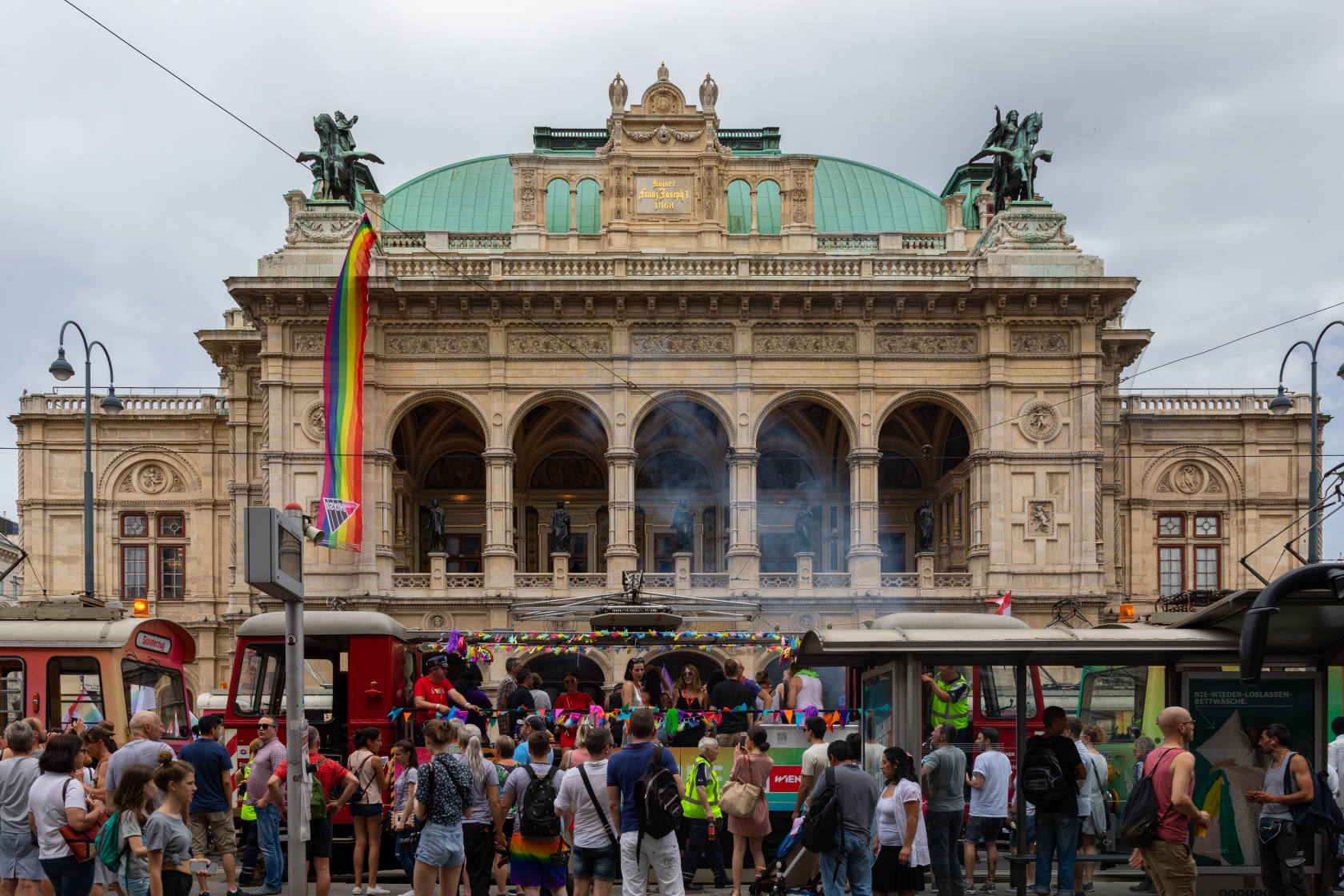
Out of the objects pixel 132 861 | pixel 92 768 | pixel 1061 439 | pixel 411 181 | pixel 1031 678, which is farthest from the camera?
pixel 411 181

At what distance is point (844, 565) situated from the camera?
133 ft

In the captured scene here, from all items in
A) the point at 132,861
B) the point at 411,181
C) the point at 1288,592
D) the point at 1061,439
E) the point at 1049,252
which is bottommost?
the point at 132,861

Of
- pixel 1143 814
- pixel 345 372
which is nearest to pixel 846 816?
pixel 1143 814

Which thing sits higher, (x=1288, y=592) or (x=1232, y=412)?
(x=1232, y=412)

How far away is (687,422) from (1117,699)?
88.4 ft

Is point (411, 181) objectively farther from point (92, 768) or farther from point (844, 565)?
point (92, 768)

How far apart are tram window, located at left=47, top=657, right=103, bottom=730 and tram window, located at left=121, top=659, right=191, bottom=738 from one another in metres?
0.33

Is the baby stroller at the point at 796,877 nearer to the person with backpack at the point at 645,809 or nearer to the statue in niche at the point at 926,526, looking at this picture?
the person with backpack at the point at 645,809

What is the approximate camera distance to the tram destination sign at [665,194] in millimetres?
38375

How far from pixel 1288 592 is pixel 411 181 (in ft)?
130

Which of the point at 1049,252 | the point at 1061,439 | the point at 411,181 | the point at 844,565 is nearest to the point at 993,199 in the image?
the point at 1049,252

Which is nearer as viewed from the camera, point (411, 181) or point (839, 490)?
point (839, 490)

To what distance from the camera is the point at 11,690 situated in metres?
17.1

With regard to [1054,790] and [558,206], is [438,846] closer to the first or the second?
[1054,790]
